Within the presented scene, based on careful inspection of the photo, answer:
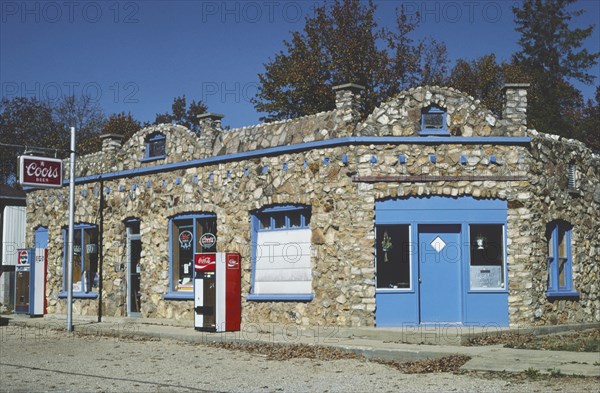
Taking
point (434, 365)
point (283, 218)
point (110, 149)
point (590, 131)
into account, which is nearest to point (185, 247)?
point (283, 218)

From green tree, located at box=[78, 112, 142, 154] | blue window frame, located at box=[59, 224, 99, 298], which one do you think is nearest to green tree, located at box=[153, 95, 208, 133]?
green tree, located at box=[78, 112, 142, 154]

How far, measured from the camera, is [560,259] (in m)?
19.2

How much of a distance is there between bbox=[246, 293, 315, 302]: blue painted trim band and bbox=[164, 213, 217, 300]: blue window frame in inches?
79.7

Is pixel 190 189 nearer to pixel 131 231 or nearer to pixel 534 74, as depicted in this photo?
A: pixel 131 231

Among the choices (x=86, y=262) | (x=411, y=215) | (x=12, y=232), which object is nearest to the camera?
(x=411, y=215)

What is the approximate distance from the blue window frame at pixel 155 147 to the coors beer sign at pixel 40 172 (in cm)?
230

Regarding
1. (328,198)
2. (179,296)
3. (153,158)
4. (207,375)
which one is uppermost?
(153,158)

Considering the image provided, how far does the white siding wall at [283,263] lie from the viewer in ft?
60.9

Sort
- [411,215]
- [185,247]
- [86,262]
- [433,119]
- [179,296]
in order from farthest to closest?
[86,262], [185,247], [179,296], [433,119], [411,215]

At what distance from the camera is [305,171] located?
60.5 ft

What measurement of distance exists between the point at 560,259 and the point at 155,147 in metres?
10.7

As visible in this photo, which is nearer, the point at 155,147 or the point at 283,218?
the point at 283,218

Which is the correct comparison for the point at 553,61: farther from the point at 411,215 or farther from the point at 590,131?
the point at 411,215

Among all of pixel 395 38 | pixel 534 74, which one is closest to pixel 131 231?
pixel 395 38
